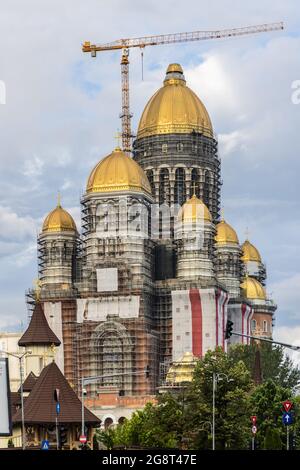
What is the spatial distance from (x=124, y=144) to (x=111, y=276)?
32.7 meters

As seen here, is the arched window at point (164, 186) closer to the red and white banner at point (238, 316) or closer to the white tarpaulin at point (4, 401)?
the red and white banner at point (238, 316)

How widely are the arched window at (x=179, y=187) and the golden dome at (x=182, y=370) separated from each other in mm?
29158

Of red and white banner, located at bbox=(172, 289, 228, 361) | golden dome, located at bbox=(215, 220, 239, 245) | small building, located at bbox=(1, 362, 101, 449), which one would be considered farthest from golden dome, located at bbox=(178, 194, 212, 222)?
small building, located at bbox=(1, 362, 101, 449)

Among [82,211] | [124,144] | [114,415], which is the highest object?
[124,144]

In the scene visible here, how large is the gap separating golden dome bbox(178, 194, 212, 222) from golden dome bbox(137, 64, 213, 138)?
552 inches

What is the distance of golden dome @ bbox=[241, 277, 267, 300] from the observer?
168375 millimetres

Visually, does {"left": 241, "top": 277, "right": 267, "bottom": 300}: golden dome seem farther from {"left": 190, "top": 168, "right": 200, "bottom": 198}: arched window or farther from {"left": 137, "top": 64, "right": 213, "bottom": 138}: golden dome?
{"left": 137, "top": 64, "right": 213, "bottom": 138}: golden dome

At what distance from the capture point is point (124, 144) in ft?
526

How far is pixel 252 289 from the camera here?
169 metres

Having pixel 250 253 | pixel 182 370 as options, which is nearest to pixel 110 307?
pixel 182 370

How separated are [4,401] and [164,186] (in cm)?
11327

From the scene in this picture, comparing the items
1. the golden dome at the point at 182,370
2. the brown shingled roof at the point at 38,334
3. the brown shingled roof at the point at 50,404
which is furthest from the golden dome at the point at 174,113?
the brown shingled roof at the point at 50,404

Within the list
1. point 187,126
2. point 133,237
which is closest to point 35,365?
point 133,237
